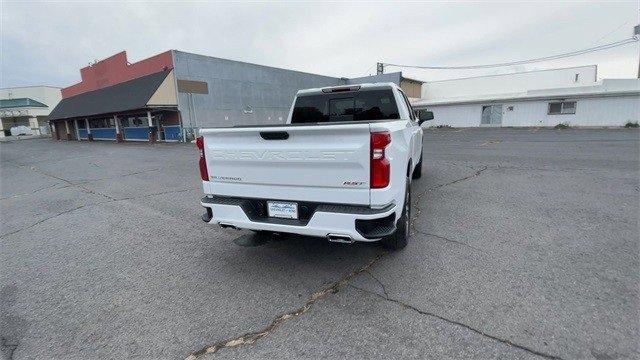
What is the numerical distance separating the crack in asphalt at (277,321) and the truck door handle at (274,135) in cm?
157

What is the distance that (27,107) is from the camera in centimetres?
6388

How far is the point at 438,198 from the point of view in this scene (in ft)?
20.5

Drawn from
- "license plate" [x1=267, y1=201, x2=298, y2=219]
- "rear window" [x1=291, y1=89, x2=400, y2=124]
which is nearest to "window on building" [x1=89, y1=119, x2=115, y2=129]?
"rear window" [x1=291, y1=89, x2=400, y2=124]

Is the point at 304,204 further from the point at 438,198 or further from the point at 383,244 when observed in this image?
the point at 438,198

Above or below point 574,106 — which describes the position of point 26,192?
below

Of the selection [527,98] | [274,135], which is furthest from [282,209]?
[527,98]

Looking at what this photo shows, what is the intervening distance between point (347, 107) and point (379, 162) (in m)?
2.63

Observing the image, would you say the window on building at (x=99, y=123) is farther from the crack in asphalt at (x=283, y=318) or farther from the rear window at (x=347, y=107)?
the crack in asphalt at (x=283, y=318)

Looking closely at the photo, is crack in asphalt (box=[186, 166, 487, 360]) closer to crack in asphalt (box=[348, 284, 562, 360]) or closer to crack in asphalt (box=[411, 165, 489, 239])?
crack in asphalt (box=[348, 284, 562, 360])

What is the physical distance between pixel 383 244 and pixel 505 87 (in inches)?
1697

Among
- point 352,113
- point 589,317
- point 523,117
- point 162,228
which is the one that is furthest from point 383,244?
point 523,117

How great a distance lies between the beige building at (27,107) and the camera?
63353 mm

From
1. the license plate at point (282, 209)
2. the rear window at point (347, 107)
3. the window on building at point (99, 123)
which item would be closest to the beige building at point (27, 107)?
the window on building at point (99, 123)

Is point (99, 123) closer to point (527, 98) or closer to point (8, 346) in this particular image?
point (8, 346)
